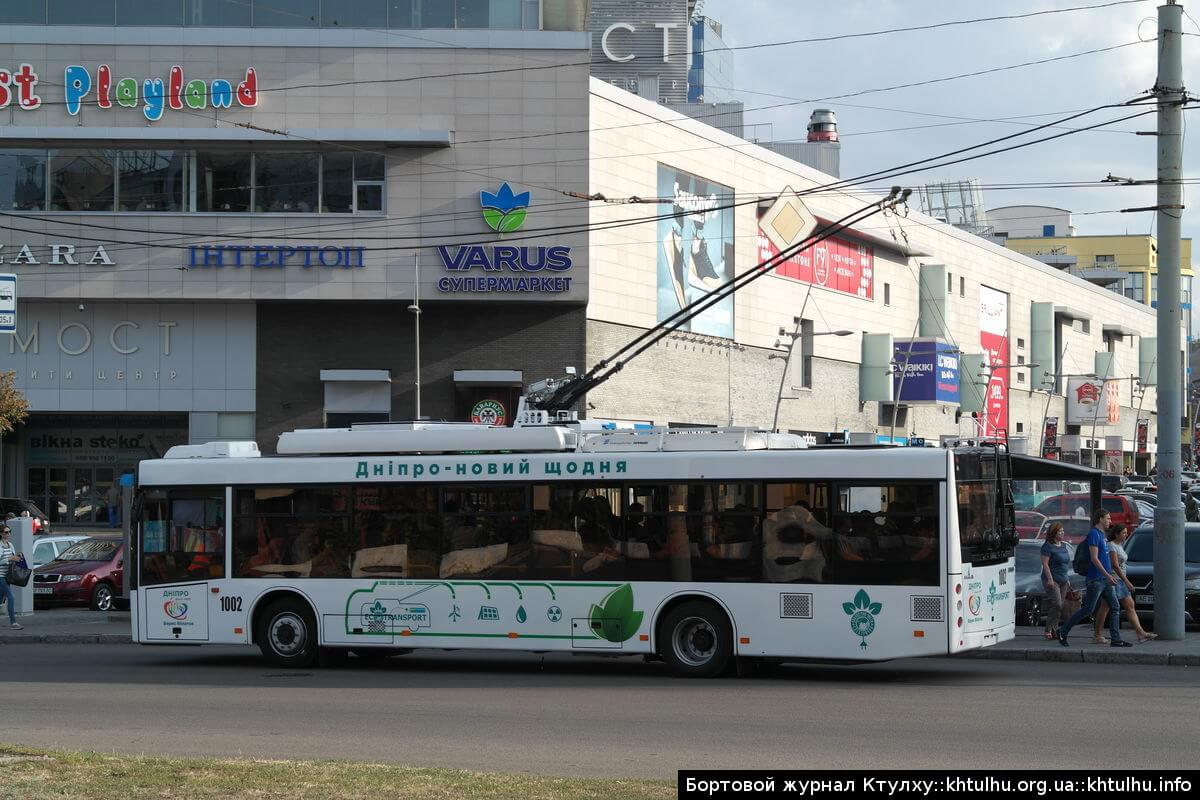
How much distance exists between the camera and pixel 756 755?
423 inches

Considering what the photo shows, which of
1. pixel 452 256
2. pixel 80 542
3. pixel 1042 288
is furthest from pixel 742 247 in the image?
pixel 1042 288

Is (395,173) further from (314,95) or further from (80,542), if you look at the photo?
(80,542)

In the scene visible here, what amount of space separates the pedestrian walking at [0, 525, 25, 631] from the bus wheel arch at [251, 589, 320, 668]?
8.12m

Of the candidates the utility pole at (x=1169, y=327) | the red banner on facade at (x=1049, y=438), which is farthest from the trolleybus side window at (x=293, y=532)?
the red banner on facade at (x=1049, y=438)

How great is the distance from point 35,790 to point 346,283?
3525 cm

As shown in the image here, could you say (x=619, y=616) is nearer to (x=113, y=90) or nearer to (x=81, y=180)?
(x=113, y=90)

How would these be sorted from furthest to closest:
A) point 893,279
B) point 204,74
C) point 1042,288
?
1. point 1042,288
2. point 893,279
3. point 204,74

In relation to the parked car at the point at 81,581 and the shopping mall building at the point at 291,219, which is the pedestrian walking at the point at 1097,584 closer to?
the parked car at the point at 81,581

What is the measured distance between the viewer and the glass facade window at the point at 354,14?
4294 centimetres

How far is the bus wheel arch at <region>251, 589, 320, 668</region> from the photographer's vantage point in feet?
60.2

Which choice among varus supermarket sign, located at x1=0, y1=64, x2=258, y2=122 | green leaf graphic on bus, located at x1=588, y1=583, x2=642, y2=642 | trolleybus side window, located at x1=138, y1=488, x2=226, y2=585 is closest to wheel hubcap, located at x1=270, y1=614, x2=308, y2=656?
trolleybus side window, located at x1=138, y1=488, x2=226, y2=585

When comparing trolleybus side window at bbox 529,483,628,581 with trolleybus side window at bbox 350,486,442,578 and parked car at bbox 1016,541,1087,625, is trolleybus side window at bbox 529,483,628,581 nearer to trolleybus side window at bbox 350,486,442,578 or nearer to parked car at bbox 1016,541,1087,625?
trolleybus side window at bbox 350,486,442,578

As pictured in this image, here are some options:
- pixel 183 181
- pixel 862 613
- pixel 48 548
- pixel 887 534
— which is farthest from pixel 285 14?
pixel 862 613

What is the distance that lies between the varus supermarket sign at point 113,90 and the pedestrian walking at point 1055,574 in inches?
1161
